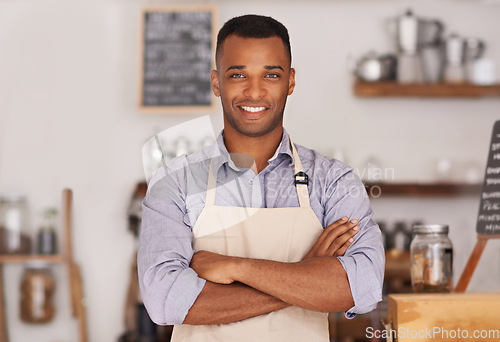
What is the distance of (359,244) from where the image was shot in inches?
52.0

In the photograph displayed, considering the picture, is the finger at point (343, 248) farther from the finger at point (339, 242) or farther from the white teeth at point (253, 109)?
the white teeth at point (253, 109)

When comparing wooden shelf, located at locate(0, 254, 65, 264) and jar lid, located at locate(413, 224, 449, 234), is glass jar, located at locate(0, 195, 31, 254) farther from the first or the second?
jar lid, located at locate(413, 224, 449, 234)

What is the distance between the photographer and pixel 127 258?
3240 millimetres

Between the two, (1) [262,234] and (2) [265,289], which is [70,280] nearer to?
(1) [262,234]

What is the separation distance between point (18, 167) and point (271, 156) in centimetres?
217

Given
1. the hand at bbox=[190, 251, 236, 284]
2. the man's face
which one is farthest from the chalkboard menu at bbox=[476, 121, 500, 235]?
the hand at bbox=[190, 251, 236, 284]

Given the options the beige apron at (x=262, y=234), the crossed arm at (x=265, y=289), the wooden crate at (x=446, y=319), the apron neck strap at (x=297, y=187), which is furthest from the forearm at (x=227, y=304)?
the wooden crate at (x=446, y=319)

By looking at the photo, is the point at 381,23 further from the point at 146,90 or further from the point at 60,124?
the point at 60,124

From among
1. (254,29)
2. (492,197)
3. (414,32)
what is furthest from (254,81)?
(414,32)

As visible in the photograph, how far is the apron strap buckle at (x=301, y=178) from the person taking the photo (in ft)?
4.68

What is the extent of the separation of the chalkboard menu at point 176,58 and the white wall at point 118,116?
0.15 meters

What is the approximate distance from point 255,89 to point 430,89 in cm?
189

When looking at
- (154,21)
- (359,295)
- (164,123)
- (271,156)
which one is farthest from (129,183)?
(359,295)

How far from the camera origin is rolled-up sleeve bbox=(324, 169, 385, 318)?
49.6 inches
